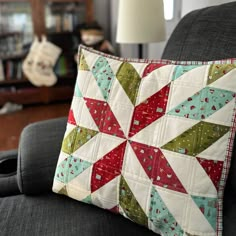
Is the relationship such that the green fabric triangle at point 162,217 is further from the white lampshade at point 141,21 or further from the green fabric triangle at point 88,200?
the white lampshade at point 141,21

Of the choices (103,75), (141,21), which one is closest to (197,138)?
(103,75)

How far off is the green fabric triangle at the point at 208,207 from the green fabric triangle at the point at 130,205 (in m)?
0.14

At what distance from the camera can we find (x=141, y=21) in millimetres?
1373

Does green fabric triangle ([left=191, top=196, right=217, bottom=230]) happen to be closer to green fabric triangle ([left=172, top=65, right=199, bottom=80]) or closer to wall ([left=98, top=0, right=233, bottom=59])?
green fabric triangle ([left=172, top=65, right=199, bottom=80])

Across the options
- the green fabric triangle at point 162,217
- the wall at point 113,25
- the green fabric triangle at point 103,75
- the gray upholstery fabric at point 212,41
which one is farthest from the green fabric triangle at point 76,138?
the wall at point 113,25

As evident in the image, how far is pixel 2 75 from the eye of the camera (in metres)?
2.96

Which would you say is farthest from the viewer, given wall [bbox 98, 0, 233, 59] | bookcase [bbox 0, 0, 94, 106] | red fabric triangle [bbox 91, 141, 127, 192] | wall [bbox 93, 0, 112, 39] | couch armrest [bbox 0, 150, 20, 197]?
wall [bbox 93, 0, 112, 39]

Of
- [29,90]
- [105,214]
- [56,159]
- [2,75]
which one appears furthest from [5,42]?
[105,214]

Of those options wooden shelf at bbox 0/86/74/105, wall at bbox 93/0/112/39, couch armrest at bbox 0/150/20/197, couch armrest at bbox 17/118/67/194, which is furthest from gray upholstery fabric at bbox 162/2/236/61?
wall at bbox 93/0/112/39

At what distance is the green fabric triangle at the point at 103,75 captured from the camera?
77 cm

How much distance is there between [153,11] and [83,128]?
85 centimetres

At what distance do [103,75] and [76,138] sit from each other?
193 mm

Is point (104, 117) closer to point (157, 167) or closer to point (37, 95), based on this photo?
point (157, 167)

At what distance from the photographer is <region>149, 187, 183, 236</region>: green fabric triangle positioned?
64cm
